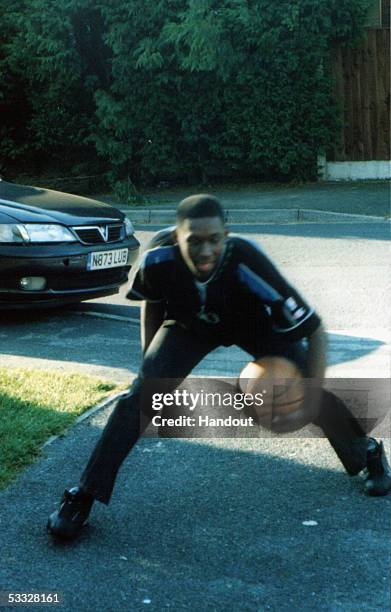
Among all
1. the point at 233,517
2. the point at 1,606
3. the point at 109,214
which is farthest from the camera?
the point at 109,214

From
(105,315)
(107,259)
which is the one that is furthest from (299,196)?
(107,259)

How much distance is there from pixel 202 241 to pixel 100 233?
467 centimetres

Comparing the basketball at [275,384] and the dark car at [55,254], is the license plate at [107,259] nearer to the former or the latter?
the dark car at [55,254]

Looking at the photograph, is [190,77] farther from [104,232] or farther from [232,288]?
[232,288]

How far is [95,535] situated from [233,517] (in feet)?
→ 1.85

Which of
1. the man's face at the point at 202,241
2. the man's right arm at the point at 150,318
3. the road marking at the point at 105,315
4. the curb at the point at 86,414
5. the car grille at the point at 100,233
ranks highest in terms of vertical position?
the man's face at the point at 202,241

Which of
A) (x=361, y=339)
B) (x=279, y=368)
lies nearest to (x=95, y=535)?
(x=279, y=368)

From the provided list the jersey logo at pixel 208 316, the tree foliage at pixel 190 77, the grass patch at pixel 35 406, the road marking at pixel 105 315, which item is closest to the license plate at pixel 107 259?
the road marking at pixel 105 315

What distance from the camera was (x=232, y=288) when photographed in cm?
388

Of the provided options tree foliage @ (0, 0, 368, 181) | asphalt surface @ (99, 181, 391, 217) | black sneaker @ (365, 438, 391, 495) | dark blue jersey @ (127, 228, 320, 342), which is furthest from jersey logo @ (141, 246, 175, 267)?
tree foliage @ (0, 0, 368, 181)

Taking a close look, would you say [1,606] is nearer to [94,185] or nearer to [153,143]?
[153,143]

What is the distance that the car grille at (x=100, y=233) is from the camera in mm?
8156

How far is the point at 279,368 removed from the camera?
408cm

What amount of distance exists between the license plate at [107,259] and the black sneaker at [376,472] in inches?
155
